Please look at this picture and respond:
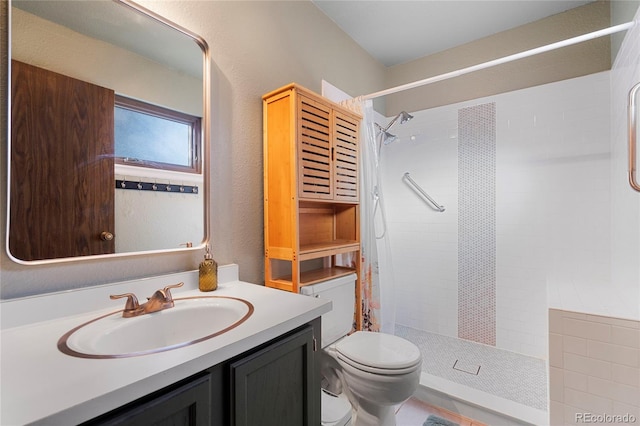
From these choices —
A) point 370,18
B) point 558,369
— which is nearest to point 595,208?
point 558,369

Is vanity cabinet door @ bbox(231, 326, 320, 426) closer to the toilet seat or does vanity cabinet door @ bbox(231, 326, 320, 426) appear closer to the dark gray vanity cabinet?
the dark gray vanity cabinet

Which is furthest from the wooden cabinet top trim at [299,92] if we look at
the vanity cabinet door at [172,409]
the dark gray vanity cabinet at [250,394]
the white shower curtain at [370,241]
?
the vanity cabinet door at [172,409]

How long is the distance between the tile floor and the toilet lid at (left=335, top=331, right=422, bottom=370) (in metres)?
0.53

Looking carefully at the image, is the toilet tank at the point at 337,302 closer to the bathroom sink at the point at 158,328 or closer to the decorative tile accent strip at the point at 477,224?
the bathroom sink at the point at 158,328

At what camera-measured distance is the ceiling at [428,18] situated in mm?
1987

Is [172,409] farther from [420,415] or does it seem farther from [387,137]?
[387,137]

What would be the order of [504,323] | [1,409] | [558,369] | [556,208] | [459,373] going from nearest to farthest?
[1,409], [558,369], [459,373], [556,208], [504,323]

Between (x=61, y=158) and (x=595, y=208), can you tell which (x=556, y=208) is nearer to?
(x=595, y=208)

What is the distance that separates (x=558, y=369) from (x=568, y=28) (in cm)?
231

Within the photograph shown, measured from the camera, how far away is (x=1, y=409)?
1.50 feet

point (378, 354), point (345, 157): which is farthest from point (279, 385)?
point (345, 157)

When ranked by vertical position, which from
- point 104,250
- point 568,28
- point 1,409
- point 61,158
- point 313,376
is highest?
point 568,28

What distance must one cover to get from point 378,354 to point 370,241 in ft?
2.26

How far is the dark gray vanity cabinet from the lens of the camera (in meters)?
0.57
